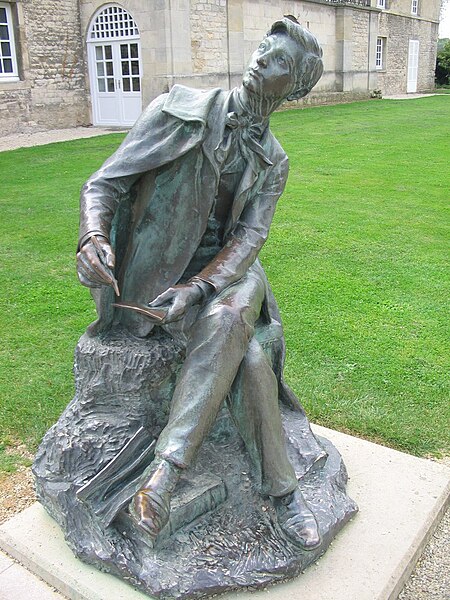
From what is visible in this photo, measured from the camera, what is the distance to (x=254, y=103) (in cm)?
274

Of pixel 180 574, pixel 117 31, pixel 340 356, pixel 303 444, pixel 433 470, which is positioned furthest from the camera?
pixel 117 31

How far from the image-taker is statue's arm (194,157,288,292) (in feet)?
9.19

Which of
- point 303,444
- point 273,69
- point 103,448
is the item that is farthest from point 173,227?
point 303,444

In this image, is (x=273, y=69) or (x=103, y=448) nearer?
(x=273, y=69)

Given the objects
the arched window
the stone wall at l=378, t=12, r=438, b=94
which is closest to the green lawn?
the arched window

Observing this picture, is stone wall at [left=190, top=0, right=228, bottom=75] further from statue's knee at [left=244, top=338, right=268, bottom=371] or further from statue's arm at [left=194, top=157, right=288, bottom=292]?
statue's knee at [left=244, top=338, right=268, bottom=371]

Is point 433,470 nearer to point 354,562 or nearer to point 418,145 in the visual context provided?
point 354,562


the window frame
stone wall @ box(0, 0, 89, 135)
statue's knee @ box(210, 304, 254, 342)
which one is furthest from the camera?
the window frame

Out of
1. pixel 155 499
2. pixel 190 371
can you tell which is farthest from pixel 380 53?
pixel 155 499

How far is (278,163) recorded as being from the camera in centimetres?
299

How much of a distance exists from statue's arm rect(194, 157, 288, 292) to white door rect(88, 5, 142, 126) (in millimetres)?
16210

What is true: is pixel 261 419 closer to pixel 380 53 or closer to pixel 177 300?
pixel 177 300

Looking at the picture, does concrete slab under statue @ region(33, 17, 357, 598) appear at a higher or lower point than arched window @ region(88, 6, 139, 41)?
lower

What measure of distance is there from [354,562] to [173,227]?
151 cm
